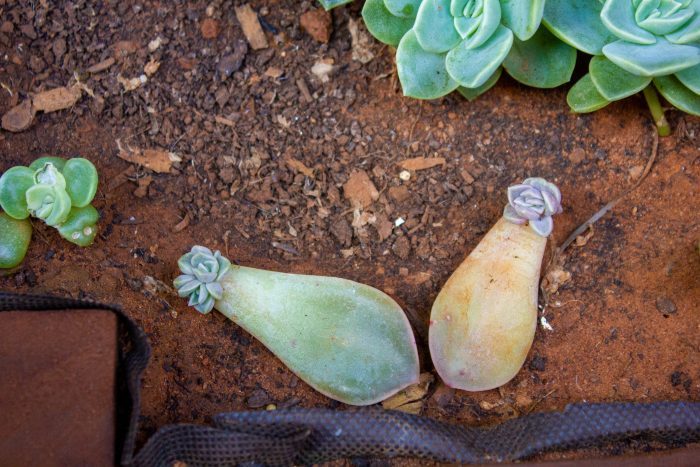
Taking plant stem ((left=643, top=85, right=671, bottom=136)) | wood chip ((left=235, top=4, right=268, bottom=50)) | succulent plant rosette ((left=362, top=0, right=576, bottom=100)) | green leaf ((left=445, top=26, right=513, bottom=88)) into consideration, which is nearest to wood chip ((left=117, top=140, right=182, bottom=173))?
wood chip ((left=235, top=4, right=268, bottom=50))

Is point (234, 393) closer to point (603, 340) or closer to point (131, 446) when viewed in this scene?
point (131, 446)

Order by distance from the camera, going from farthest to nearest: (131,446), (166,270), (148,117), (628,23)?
(148,117), (166,270), (628,23), (131,446)

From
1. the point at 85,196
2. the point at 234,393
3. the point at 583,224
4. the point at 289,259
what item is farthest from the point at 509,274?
the point at 85,196

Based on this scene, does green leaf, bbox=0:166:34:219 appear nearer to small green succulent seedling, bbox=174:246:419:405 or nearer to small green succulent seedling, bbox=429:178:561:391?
small green succulent seedling, bbox=174:246:419:405

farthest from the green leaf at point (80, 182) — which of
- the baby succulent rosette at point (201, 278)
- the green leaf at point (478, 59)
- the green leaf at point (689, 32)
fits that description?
the green leaf at point (689, 32)

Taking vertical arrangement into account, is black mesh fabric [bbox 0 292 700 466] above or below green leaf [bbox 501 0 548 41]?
below

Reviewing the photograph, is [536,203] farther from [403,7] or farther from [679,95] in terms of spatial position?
[403,7]
